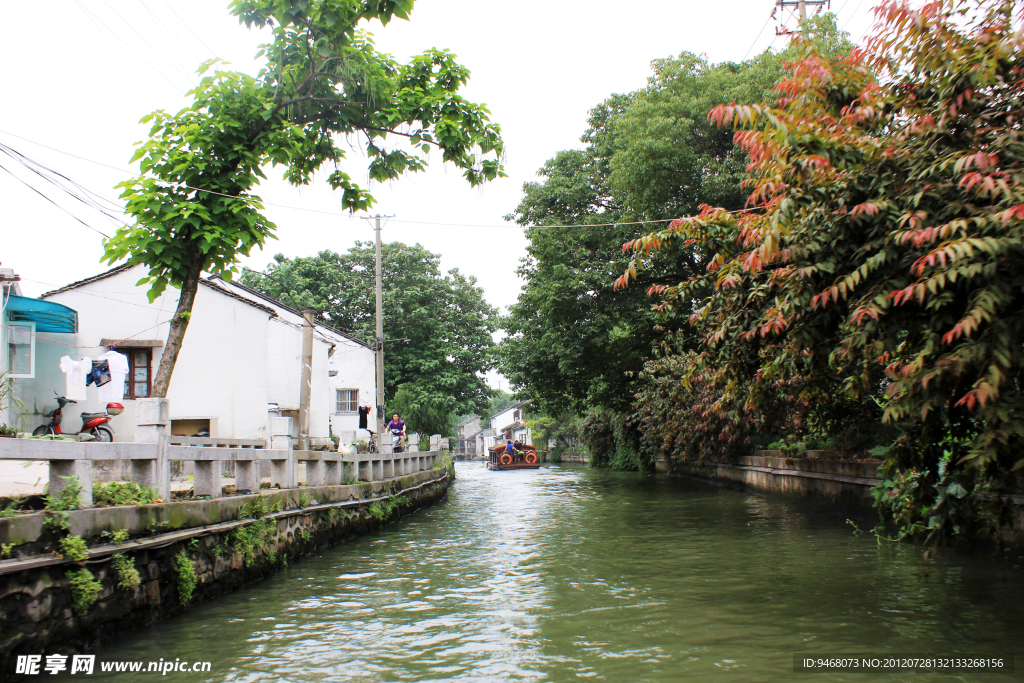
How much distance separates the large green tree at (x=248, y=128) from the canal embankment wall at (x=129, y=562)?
2.91 metres

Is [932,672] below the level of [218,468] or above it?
below

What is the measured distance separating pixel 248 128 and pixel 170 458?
5959mm

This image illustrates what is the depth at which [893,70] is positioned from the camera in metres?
5.67

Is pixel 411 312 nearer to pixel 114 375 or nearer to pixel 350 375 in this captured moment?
pixel 350 375

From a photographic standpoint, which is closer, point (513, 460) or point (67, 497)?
point (67, 497)

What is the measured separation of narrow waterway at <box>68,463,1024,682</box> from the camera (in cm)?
520

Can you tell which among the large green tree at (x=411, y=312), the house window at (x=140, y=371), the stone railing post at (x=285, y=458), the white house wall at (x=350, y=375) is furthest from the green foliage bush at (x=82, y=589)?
the large green tree at (x=411, y=312)

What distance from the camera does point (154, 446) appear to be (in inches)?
264

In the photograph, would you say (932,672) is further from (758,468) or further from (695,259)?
(695,259)

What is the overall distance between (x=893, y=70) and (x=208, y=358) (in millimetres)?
17069

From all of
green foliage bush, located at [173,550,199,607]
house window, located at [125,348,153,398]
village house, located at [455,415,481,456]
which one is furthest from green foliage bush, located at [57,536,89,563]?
village house, located at [455,415,481,456]

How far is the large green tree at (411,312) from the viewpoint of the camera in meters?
35.6

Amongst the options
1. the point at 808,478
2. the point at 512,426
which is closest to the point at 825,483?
the point at 808,478

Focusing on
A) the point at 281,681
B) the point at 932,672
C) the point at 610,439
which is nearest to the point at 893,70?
the point at 932,672
